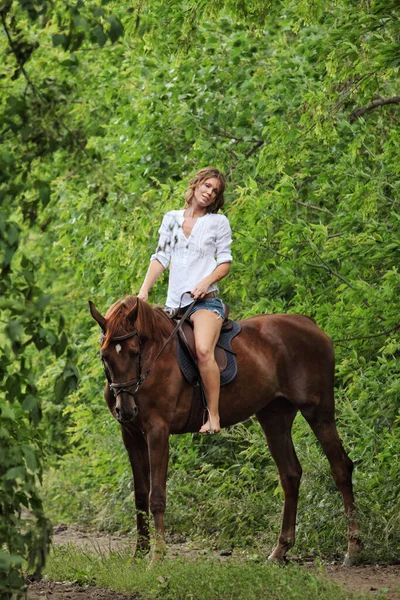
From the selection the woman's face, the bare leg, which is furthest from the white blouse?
the bare leg

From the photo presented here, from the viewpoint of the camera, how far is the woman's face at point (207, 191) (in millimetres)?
8305

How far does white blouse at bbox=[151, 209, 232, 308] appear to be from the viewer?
828cm

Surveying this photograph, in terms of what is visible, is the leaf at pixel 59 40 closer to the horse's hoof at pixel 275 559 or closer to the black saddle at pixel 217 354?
the black saddle at pixel 217 354

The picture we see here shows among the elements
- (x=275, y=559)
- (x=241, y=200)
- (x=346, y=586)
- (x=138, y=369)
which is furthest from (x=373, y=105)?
(x=346, y=586)

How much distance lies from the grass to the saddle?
140 centimetres

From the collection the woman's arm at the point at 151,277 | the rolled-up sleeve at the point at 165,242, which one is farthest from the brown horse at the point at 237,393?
the rolled-up sleeve at the point at 165,242

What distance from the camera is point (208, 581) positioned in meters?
6.79

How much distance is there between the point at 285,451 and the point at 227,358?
1148mm

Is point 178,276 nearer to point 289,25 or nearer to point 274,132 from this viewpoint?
point 274,132

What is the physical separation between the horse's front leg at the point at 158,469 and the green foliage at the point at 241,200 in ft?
2.90

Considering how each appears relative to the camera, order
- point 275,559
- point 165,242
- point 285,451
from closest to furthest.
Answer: point 165,242 → point 275,559 → point 285,451

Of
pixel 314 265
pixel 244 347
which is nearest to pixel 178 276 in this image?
pixel 244 347

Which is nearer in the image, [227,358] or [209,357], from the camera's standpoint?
[209,357]

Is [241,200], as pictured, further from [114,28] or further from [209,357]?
[114,28]
